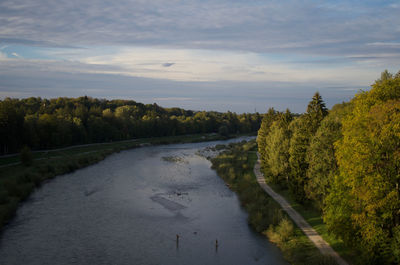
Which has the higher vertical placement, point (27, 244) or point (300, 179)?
point (300, 179)

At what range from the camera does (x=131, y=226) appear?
30.1 meters

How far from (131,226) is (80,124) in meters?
59.5

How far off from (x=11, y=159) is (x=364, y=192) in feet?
171

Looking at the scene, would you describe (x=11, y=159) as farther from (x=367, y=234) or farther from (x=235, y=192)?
(x=367, y=234)

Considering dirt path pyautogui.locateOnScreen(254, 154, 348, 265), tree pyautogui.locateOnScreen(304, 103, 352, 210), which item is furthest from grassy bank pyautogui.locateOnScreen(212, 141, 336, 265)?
tree pyautogui.locateOnScreen(304, 103, 352, 210)

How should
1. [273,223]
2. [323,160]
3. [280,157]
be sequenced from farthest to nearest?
[280,157], [273,223], [323,160]

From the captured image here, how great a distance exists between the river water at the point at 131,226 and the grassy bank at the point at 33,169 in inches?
50.0

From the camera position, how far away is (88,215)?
3262 cm

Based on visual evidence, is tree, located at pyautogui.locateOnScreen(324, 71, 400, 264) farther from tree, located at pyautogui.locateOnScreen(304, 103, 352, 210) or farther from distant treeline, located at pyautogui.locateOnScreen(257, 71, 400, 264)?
tree, located at pyautogui.locateOnScreen(304, 103, 352, 210)

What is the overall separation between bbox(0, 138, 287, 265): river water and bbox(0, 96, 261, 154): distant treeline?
16402 mm

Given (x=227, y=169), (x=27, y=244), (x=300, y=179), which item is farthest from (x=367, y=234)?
(x=227, y=169)

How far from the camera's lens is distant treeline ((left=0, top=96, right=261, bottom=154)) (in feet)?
189

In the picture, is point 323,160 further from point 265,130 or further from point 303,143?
point 265,130

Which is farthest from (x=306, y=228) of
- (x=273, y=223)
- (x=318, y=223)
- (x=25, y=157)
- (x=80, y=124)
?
(x=80, y=124)
